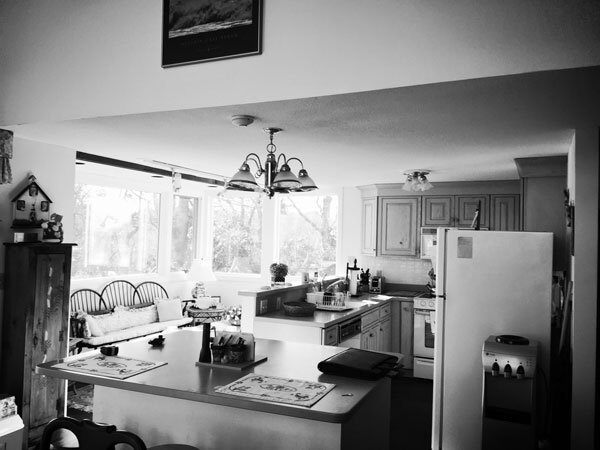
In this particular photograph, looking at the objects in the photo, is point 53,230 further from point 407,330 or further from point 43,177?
point 407,330

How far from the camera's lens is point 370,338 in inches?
218

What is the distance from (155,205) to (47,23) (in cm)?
462

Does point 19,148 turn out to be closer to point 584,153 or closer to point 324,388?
point 324,388

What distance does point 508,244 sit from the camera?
3723 millimetres

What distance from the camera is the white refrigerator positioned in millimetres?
→ 3633

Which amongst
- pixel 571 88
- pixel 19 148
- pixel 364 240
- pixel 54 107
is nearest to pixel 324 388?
pixel 571 88

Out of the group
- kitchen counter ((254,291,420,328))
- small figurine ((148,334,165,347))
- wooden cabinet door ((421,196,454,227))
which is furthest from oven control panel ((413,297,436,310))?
small figurine ((148,334,165,347))

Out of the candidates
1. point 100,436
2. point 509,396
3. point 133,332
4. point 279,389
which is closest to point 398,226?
point 509,396

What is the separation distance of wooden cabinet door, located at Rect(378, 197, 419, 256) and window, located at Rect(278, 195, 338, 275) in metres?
1.00

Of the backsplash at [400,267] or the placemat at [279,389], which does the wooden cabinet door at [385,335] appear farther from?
the placemat at [279,389]

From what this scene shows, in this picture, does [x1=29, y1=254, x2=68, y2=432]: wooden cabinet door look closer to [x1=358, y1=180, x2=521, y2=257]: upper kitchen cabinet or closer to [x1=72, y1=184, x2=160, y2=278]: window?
[x1=72, y1=184, x2=160, y2=278]: window

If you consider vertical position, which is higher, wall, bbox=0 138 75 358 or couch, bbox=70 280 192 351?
wall, bbox=0 138 75 358

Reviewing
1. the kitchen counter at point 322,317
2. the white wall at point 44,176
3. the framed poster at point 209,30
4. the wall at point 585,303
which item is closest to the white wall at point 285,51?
the framed poster at point 209,30

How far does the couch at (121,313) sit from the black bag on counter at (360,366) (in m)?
3.80
